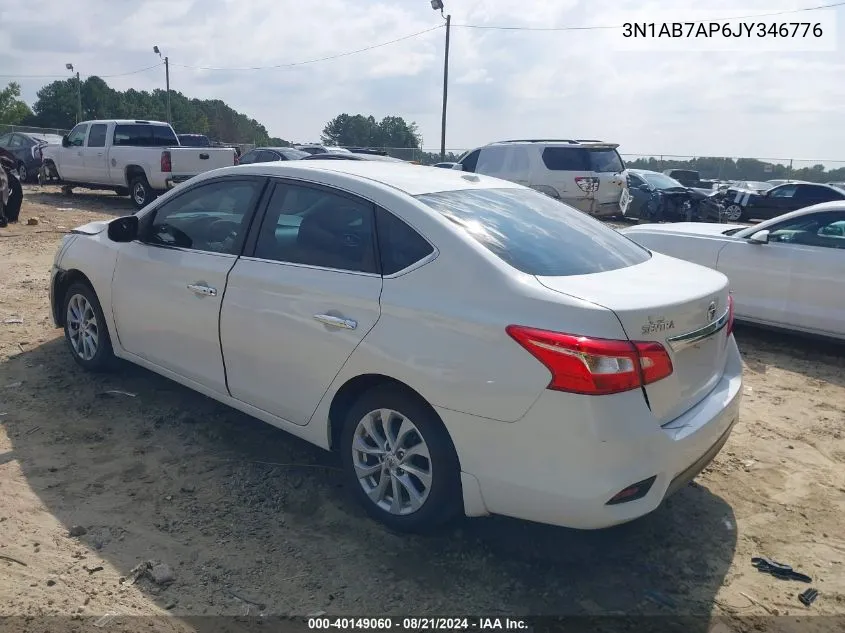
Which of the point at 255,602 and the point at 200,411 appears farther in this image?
the point at 200,411

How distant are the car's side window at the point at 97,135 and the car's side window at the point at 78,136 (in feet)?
1.01

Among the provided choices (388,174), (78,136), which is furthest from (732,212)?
(388,174)

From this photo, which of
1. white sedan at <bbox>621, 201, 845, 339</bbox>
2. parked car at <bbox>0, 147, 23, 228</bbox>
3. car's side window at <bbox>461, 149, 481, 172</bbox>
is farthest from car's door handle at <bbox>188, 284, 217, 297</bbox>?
car's side window at <bbox>461, 149, 481, 172</bbox>

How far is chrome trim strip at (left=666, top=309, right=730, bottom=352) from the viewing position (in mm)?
3025

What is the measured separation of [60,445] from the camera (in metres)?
4.30

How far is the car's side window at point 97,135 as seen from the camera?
17.3 meters

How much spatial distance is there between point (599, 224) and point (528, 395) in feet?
5.82

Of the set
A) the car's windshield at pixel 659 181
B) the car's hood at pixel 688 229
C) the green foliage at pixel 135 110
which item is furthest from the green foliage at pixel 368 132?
the car's hood at pixel 688 229

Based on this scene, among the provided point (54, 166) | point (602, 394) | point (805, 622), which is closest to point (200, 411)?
point (602, 394)

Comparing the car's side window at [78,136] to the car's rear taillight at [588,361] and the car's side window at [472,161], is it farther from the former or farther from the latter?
the car's rear taillight at [588,361]

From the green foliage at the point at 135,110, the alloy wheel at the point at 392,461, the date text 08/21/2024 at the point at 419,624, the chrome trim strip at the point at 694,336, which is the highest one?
the green foliage at the point at 135,110

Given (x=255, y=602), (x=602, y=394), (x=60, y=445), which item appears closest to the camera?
(x=602, y=394)

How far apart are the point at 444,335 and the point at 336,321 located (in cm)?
64

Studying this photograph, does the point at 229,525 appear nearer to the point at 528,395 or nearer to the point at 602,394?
the point at 528,395
